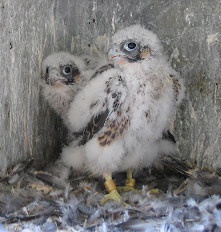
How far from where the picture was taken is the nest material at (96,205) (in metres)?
1.87

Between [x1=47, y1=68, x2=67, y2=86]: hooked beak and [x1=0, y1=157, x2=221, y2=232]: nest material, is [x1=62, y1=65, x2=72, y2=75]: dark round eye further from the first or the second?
[x1=0, y1=157, x2=221, y2=232]: nest material

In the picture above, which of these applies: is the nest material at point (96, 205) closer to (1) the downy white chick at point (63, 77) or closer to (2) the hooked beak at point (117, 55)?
(1) the downy white chick at point (63, 77)

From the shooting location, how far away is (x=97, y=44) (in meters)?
2.92

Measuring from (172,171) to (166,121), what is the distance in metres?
0.46

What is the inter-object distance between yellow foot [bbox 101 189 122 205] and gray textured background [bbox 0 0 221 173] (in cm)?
62

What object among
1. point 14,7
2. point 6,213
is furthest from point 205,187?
point 14,7

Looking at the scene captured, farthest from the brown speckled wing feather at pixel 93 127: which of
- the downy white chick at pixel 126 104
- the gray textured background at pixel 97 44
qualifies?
the gray textured background at pixel 97 44

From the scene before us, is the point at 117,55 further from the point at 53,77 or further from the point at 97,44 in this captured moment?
the point at 97,44

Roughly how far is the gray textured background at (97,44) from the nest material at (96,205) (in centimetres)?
21

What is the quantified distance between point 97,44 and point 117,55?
762mm


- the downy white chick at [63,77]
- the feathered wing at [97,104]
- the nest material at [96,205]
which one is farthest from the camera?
the downy white chick at [63,77]

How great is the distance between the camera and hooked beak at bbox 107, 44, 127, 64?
218 cm

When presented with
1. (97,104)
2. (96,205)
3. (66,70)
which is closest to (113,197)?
(96,205)

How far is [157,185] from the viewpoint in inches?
102
